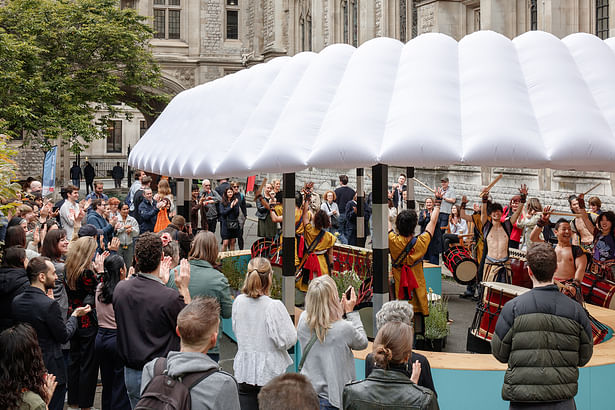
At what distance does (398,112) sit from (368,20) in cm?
2080

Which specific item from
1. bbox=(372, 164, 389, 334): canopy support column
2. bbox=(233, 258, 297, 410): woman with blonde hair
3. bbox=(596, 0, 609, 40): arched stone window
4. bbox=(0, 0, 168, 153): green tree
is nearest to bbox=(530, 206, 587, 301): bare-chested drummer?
bbox=(372, 164, 389, 334): canopy support column

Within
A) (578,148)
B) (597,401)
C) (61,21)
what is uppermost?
(61,21)

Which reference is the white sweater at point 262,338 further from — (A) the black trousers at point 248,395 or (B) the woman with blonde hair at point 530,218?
(B) the woman with blonde hair at point 530,218

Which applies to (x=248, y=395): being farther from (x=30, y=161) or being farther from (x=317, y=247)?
(x=30, y=161)

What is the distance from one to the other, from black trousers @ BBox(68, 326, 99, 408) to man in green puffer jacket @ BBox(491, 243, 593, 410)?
3.78 metres

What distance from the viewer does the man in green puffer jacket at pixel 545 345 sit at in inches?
159

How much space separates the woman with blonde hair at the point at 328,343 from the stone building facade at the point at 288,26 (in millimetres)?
12279

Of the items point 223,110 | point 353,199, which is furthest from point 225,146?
point 353,199

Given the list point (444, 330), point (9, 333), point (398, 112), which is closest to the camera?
point (9, 333)

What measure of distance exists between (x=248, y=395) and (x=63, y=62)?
22.3 m

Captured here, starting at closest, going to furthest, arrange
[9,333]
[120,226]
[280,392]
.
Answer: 1. [280,392]
2. [9,333]
3. [120,226]

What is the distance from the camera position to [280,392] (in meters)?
2.68

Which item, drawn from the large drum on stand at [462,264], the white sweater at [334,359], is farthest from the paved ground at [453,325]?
the white sweater at [334,359]

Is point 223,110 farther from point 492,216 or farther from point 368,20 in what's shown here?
point 368,20
